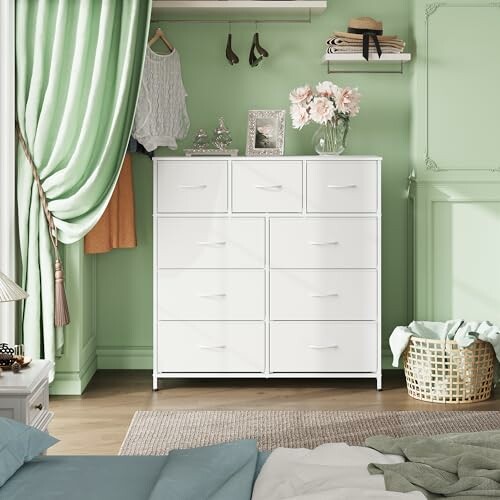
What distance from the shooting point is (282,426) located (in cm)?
407

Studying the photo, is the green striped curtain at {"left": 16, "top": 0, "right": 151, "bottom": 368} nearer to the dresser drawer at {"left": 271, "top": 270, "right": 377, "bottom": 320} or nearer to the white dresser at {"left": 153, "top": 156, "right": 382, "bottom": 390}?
the white dresser at {"left": 153, "top": 156, "right": 382, "bottom": 390}

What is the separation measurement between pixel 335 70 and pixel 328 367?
5.58ft

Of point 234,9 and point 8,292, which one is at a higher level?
point 234,9

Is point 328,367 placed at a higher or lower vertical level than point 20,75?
lower

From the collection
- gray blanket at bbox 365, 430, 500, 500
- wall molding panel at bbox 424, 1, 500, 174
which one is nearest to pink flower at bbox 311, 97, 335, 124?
wall molding panel at bbox 424, 1, 500, 174

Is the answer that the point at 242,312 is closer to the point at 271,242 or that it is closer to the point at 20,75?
the point at 271,242

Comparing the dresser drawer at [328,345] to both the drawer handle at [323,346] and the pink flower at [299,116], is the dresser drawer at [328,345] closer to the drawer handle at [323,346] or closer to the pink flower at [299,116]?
the drawer handle at [323,346]

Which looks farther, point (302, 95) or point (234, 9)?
point (234, 9)

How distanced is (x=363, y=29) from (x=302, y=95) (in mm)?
519

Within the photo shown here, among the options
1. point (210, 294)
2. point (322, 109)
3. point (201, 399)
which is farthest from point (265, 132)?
point (201, 399)

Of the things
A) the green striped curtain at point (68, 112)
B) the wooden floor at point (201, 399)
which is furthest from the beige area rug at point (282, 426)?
the green striped curtain at point (68, 112)

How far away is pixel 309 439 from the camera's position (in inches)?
153

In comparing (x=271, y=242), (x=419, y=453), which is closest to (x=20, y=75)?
(x=271, y=242)

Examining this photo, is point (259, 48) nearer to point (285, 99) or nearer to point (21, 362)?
point (285, 99)
